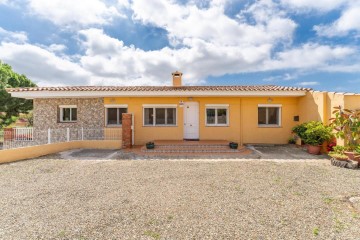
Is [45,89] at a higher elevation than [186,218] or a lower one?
higher

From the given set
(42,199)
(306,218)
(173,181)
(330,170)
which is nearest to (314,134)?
(330,170)

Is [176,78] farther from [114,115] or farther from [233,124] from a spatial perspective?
[233,124]

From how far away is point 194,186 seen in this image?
18.6 feet

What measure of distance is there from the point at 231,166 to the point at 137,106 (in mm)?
7965

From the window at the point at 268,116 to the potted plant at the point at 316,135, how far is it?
2759 mm

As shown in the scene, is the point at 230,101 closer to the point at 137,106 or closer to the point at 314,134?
the point at 314,134

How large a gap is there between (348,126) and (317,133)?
1334 millimetres

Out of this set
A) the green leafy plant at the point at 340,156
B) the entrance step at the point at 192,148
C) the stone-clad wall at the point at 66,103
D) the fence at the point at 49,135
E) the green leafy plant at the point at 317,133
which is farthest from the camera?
the stone-clad wall at the point at 66,103

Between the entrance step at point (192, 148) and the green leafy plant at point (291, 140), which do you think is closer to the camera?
the entrance step at point (192, 148)

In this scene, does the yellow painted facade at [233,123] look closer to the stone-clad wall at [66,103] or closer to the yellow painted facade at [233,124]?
the yellow painted facade at [233,124]

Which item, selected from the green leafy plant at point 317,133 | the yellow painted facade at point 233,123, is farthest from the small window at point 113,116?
the green leafy plant at point 317,133

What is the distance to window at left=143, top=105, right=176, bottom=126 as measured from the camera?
1329 centimetres

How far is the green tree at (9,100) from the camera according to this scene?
17.8 m

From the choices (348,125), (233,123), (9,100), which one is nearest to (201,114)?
(233,123)
